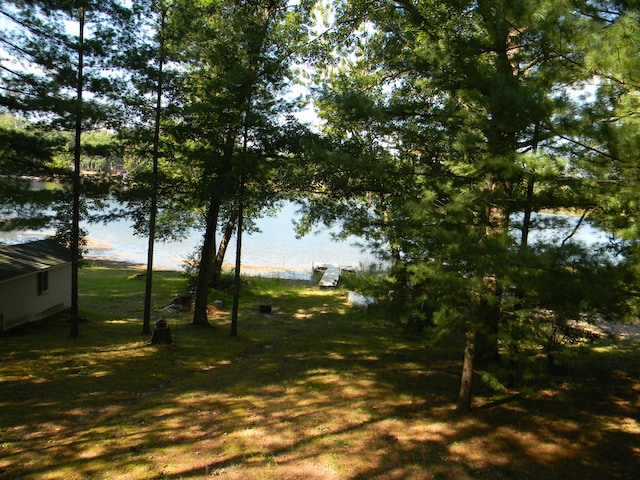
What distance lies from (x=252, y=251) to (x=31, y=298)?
2973 cm

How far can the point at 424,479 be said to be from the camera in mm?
6004

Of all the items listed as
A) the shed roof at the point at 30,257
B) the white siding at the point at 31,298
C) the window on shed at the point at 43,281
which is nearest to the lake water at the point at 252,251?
the shed roof at the point at 30,257

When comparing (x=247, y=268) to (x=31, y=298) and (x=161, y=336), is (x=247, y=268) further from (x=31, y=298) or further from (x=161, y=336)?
(x=161, y=336)

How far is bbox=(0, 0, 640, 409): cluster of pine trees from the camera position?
4.96m

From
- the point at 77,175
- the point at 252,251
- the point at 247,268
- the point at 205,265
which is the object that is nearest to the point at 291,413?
the point at 205,265

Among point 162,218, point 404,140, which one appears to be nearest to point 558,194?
point 404,140

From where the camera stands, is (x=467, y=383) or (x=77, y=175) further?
(x=77, y=175)

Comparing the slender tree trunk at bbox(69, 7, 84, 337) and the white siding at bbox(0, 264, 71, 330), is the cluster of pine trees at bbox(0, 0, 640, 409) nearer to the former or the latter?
the slender tree trunk at bbox(69, 7, 84, 337)

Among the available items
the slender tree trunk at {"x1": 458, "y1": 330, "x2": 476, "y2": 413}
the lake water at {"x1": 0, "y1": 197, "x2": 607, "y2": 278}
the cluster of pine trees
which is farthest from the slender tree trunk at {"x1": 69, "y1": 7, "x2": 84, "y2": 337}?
the lake water at {"x1": 0, "y1": 197, "x2": 607, "y2": 278}

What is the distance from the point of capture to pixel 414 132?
8820 mm

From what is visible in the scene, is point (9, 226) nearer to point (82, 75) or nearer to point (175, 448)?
point (82, 75)

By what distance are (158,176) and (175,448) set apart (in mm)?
9547

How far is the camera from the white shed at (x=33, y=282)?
13796mm

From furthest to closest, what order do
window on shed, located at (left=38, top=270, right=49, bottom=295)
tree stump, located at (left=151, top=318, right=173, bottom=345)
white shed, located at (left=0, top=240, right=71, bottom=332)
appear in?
window on shed, located at (left=38, top=270, right=49, bottom=295), white shed, located at (left=0, top=240, right=71, bottom=332), tree stump, located at (left=151, top=318, right=173, bottom=345)
